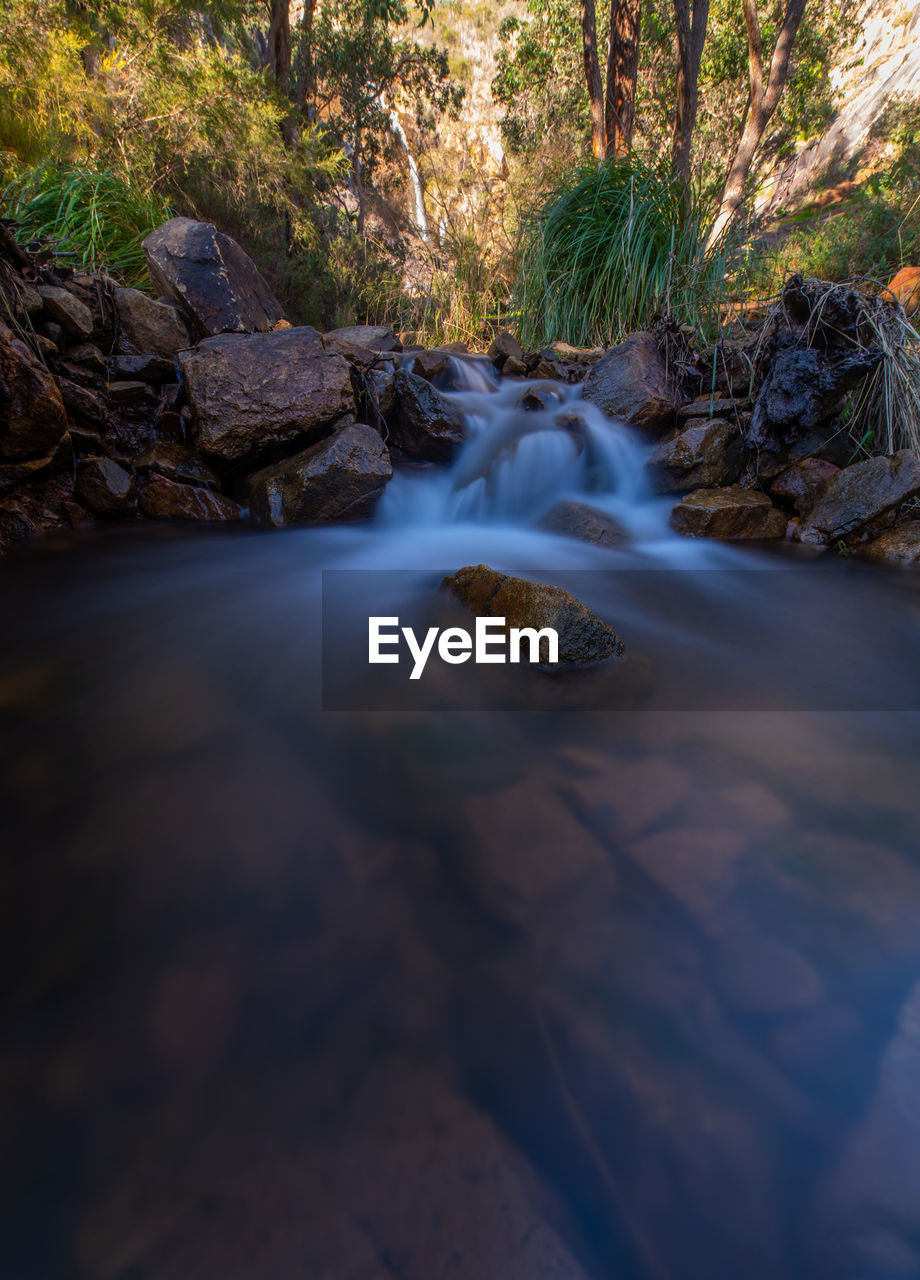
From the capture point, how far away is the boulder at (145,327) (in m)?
4.28

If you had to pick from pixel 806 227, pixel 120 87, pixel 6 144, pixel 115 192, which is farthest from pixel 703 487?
pixel 806 227

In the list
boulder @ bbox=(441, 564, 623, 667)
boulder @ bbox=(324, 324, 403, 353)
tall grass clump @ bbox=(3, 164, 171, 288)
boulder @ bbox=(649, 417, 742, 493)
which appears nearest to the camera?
boulder @ bbox=(441, 564, 623, 667)

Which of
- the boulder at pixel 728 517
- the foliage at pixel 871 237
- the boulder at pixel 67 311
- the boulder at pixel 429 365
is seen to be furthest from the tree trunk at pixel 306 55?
the boulder at pixel 728 517

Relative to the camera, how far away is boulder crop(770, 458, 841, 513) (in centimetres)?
404

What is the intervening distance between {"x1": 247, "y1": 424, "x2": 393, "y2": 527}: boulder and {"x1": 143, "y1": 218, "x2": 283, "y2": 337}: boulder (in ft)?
5.08

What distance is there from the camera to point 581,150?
14961 mm

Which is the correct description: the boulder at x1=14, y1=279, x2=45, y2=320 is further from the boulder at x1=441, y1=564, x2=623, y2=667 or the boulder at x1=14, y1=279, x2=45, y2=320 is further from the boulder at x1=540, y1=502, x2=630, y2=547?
the boulder at x1=441, y1=564, x2=623, y2=667

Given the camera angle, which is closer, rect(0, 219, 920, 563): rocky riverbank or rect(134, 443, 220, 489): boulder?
rect(0, 219, 920, 563): rocky riverbank

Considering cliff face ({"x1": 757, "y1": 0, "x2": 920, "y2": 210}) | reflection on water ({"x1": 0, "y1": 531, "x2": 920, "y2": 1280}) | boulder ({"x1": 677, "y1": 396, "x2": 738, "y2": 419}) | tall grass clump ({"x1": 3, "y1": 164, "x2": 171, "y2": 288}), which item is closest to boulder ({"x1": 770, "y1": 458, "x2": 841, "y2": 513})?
boulder ({"x1": 677, "y1": 396, "x2": 738, "y2": 419})

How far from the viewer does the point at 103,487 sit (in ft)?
12.2

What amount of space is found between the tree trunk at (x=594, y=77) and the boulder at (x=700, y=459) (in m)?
6.49

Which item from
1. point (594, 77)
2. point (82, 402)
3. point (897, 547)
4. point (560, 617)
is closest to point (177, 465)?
point (82, 402)

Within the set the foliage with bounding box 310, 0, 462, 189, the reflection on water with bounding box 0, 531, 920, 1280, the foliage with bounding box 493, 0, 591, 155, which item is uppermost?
the foliage with bounding box 493, 0, 591, 155

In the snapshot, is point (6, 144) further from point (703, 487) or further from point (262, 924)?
point (262, 924)
